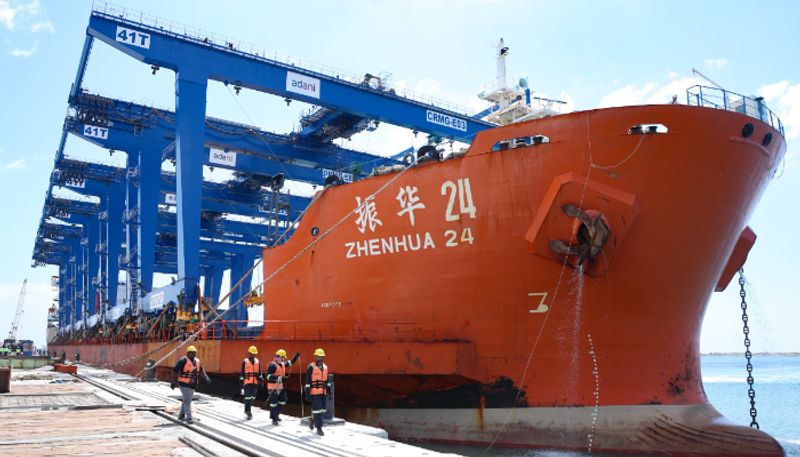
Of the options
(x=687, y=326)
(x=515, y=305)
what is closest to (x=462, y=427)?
(x=515, y=305)

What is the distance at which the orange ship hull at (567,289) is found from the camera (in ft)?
31.8

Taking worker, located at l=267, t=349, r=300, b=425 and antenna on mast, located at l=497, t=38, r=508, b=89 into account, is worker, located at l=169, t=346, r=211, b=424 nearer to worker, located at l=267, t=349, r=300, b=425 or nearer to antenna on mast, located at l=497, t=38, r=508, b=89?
worker, located at l=267, t=349, r=300, b=425

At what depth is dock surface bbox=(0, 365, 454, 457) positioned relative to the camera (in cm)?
642

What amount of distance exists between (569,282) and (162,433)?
20.6 ft

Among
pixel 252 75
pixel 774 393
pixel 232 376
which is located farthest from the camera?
pixel 774 393

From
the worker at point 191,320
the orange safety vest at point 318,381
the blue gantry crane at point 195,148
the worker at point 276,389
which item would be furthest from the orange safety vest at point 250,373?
the worker at point 191,320

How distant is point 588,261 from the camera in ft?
32.0

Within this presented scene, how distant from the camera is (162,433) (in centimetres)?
766

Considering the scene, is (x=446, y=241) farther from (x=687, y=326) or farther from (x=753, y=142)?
(x=753, y=142)

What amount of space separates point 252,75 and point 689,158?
1282cm

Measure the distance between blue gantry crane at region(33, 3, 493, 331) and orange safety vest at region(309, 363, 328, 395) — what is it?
601 centimetres

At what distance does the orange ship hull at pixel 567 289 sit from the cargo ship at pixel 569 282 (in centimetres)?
2

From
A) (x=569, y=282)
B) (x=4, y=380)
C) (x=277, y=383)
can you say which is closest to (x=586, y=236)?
(x=569, y=282)

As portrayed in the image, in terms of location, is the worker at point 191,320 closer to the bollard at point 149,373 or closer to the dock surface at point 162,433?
the bollard at point 149,373
